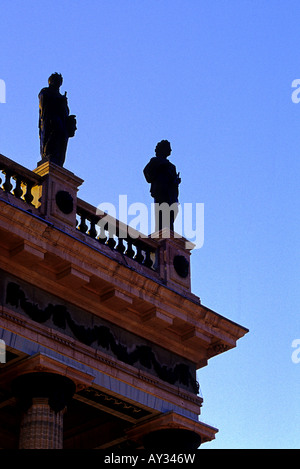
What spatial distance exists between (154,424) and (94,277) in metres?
3.58

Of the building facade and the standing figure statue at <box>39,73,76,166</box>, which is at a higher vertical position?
the standing figure statue at <box>39,73,76,166</box>

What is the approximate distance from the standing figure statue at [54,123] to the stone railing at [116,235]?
125cm

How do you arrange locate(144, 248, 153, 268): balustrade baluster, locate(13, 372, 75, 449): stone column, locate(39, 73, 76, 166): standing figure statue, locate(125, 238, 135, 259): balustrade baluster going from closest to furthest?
locate(13, 372, 75, 449): stone column
locate(39, 73, 76, 166): standing figure statue
locate(125, 238, 135, 259): balustrade baluster
locate(144, 248, 153, 268): balustrade baluster

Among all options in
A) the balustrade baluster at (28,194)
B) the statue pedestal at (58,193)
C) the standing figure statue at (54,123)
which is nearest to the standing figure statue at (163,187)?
the standing figure statue at (54,123)

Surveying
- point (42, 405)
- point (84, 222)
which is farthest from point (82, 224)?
point (42, 405)

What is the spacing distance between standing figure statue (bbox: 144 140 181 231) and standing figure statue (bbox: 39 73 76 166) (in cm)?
287

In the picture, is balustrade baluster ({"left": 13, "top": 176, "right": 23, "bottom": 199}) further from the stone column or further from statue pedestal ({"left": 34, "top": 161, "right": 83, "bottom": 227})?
the stone column

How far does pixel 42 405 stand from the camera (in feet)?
69.8

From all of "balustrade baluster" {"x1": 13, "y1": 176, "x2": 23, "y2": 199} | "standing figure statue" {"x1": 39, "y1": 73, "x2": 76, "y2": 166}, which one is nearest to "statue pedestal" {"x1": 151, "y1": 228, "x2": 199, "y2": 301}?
"standing figure statue" {"x1": 39, "y1": 73, "x2": 76, "y2": 166}

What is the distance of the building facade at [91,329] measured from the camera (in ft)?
70.0

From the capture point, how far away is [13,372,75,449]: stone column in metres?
20.9

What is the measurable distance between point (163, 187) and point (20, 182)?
4784mm

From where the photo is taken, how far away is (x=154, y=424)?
2372cm
